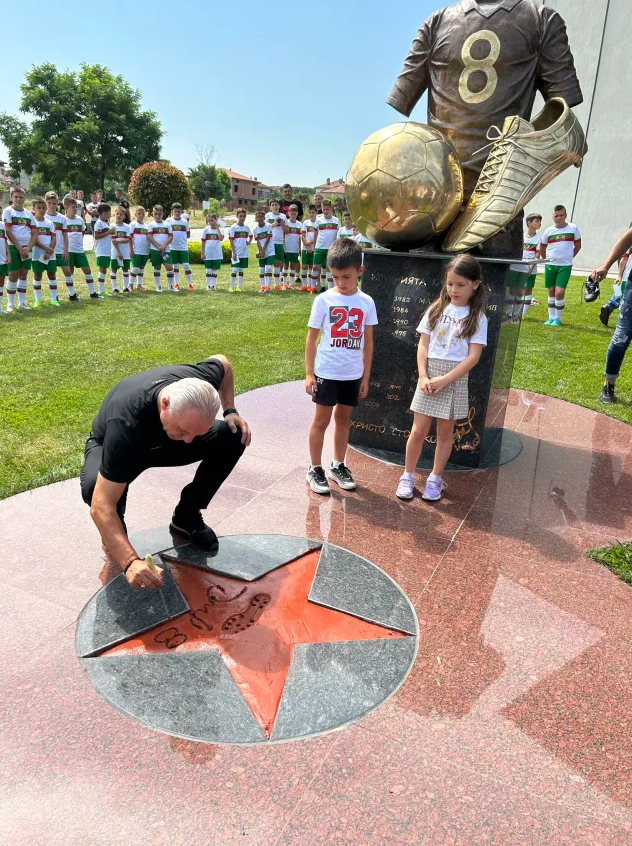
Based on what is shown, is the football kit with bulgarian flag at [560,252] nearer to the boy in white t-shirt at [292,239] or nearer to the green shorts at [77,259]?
the boy in white t-shirt at [292,239]

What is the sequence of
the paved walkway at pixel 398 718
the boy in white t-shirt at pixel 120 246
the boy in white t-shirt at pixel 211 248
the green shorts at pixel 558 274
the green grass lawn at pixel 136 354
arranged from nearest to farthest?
the paved walkway at pixel 398 718, the green grass lawn at pixel 136 354, the green shorts at pixel 558 274, the boy in white t-shirt at pixel 120 246, the boy in white t-shirt at pixel 211 248

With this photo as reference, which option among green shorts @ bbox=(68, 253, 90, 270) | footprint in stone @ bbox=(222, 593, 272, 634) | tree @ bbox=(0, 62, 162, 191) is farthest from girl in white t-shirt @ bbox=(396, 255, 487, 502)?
tree @ bbox=(0, 62, 162, 191)

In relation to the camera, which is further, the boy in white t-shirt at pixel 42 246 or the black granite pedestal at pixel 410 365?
the boy in white t-shirt at pixel 42 246

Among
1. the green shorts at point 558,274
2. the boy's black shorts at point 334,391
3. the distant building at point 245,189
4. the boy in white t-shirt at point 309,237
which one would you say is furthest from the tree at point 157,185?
the distant building at point 245,189

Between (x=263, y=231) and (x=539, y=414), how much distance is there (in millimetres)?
11121

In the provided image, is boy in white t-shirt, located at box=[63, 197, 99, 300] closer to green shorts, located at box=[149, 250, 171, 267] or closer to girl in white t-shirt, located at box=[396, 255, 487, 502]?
green shorts, located at box=[149, 250, 171, 267]

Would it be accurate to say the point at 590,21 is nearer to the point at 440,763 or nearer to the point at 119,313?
the point at 119,313

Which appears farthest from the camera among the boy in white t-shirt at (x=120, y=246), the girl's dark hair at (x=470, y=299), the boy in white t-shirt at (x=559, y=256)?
the boy in white t-shirt at (x=120, y=246)

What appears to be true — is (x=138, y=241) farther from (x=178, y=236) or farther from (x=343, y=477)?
(x=343, y=477)

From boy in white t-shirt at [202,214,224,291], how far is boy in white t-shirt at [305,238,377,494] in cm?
1158

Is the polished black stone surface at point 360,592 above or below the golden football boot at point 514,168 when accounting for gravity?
below

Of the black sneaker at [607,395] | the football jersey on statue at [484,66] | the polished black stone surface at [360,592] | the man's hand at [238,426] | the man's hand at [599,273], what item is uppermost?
the football jersey on statue at [484,66]

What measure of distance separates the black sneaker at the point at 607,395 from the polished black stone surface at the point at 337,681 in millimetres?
4644

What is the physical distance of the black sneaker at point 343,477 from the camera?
13.2 feet
